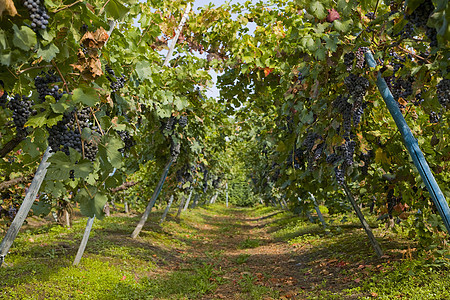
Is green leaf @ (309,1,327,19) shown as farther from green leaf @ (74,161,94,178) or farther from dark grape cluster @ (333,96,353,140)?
green leaf @ (74,161,94,178)

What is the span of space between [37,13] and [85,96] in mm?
388

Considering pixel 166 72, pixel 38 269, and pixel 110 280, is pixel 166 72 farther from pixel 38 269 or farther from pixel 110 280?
pixel 38 269

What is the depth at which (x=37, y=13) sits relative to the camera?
136cm

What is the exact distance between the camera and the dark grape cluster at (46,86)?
186 cm

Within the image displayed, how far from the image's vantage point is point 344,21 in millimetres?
2324

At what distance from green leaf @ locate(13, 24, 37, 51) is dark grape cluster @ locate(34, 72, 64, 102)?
23.4 inches

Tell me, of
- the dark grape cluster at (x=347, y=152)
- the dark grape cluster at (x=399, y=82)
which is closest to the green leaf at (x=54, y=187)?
the dark grape cluster at (x=399, y=82)

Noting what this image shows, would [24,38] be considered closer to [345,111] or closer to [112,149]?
[112,149]

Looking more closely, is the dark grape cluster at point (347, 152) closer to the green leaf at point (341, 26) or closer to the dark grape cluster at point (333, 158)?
the dark grape cluster at point (333, 158)

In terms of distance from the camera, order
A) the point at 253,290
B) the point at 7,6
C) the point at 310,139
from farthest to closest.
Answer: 1. the point at 253,290
2. the point at 310,139
3. the point at 7,6

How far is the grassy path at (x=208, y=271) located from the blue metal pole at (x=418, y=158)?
2.43 metres

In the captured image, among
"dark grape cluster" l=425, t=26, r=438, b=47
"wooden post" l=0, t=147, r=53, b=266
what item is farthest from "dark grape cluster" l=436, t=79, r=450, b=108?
"wooden post" l=0, t=147, r=53, b=266

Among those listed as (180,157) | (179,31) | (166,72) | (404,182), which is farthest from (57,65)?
(180,157)

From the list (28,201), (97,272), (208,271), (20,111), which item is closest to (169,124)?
(208,271)
